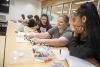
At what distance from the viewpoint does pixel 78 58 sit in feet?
4.66

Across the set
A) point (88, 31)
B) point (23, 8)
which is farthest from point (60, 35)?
point (23, 8)

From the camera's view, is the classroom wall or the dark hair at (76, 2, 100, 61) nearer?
the dark hair at (76, 2, 100, 61)

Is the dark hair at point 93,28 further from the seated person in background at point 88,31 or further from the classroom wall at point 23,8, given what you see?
the classroom wall at point 23,8

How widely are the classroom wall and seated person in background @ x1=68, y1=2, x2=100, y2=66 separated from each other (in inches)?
169

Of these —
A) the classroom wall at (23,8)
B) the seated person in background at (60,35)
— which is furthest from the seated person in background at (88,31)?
the classroom wall at (23,8)

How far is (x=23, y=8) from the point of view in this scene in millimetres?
6727

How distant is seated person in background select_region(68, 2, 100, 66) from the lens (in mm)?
1354

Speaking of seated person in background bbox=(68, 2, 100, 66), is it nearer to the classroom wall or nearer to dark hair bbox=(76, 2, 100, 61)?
dark hair bbox=(76, 2, 100, 61)

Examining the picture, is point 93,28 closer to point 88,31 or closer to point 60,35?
point 88,31

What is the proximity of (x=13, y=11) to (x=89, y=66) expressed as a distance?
5.02 m

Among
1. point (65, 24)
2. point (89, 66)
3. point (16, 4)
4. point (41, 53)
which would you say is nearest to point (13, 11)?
point (16, 4)

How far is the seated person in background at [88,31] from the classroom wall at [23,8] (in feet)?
14.1

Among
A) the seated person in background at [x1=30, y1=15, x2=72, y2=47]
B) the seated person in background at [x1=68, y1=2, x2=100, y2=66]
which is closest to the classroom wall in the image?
the seated person in background at [x1=30, y1=15, x2=72, y2=47]

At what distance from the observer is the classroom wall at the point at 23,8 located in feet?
19.4
